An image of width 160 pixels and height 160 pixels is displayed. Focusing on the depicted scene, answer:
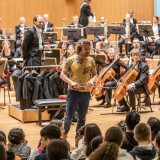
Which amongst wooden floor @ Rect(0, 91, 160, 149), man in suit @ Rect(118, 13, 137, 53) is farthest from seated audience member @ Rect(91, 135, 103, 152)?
man in suit @ Rect(118, 13, 137, 53)

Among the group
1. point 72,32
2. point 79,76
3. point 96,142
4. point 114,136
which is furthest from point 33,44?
point 72,32

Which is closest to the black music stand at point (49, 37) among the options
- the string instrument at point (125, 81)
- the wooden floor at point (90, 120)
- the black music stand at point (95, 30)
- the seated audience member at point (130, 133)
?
the black music stand at point (95, 30)

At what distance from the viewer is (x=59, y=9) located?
2269cm

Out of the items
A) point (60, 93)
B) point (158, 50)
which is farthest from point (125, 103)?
point (158, 50)

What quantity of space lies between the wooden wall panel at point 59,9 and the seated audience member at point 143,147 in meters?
16.6

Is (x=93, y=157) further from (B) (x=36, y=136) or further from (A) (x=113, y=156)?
(B) (x=36, y=136)

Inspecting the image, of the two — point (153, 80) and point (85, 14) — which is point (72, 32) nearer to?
point (85, 14)

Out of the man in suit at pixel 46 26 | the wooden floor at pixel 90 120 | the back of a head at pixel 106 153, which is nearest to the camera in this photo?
the back of a head at pixel 106 153

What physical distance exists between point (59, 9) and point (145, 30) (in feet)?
20.4

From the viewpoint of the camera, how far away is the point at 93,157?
425 centimetres

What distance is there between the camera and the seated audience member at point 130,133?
5941 millimetres

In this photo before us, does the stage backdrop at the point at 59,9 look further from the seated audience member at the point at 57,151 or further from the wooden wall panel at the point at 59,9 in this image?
the seated audience member at the point at 57,151

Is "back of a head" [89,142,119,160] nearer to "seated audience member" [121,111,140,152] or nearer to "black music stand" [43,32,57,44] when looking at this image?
"seated audience member" [121,111,140,152]

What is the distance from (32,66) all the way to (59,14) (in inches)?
477
